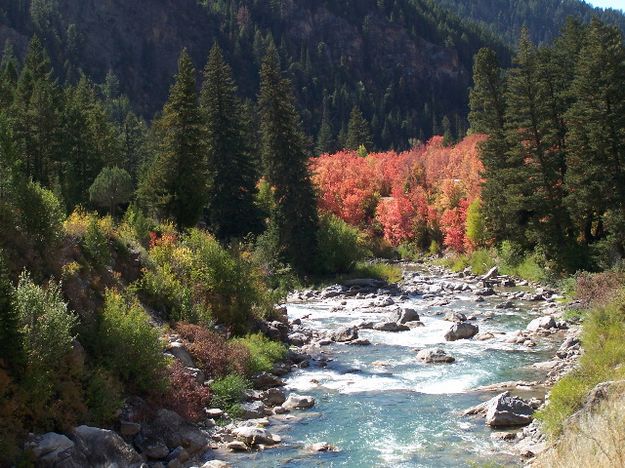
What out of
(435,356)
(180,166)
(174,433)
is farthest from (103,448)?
(180,166)

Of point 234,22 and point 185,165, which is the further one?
point 234,22

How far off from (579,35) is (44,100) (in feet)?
138

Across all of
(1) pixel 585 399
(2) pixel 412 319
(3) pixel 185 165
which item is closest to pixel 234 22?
(3) pixel 185 165

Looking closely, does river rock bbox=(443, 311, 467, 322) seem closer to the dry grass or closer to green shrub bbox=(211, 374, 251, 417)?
green shrub bbox=(211, 374, 251, 417)

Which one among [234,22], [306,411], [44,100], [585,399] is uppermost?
[234,22]

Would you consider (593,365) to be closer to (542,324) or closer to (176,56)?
(542,324)

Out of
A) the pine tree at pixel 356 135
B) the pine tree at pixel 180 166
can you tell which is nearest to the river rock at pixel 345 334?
the pine tree at pixel 180 166

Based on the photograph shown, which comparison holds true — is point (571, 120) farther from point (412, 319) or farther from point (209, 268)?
point (209, 268)

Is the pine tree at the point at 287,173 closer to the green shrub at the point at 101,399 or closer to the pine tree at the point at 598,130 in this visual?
the pine tree at the point at 598,130

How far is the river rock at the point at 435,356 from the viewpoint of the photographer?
24.2 metres

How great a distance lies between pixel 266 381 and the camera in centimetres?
2208

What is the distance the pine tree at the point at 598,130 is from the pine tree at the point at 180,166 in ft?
75.3

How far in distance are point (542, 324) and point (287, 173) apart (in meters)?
25.6

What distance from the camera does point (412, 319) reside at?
31969 millimetres
